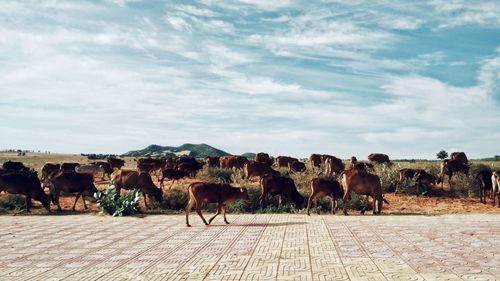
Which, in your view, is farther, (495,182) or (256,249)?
(495,182)

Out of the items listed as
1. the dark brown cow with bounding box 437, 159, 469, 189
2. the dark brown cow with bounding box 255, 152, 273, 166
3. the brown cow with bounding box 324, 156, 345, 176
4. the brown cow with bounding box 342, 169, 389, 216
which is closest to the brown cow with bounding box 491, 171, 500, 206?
the dark brown cow with bounding box 437, 159, 469, 189

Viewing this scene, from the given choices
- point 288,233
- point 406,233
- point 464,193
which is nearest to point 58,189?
point 288,233

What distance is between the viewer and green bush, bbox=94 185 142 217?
1764cm

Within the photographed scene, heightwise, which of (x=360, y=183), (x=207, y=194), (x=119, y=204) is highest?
(x=360, y=183)

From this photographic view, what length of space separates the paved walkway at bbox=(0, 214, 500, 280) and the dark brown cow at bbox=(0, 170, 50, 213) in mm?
3460

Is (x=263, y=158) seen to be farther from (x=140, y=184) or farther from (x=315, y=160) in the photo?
(x=140, y=184)

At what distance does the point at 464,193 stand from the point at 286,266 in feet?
62.1

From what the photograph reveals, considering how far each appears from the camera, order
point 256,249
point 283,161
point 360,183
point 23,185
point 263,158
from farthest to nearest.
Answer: point 283,161, point 263,158, point 23,185, point 360,183, point 256,249

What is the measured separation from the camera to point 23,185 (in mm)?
18609

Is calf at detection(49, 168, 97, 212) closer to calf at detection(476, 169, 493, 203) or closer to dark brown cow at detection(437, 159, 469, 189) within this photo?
calf at detection(476, 169, 493, 203)

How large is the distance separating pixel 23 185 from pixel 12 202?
8.64 feet

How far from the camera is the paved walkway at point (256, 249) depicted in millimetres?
8094

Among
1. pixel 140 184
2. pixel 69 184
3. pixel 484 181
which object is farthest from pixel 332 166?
pixel 69 184

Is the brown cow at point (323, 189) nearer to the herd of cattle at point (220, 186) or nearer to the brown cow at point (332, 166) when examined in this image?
the herd of cattle at point (220, 186)
